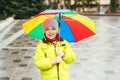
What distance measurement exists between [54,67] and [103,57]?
5.66 meters

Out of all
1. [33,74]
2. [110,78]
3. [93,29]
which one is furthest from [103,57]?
[93,29]

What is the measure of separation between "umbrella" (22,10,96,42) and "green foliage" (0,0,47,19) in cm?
1633

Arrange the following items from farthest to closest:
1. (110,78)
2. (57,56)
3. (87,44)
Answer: (87,44) < (110,78) < (57,56)

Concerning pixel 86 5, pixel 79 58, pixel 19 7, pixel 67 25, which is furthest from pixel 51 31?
pixel 86 5

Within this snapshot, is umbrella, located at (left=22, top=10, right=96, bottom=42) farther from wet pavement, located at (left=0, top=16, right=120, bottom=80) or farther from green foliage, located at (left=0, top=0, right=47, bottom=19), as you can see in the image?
green foliage, located at (left=0, top=0, right=47, bottom=19)

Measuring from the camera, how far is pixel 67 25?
3670mm

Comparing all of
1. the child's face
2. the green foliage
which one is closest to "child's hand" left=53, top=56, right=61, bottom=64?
the child's face

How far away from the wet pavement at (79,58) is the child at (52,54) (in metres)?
3.49

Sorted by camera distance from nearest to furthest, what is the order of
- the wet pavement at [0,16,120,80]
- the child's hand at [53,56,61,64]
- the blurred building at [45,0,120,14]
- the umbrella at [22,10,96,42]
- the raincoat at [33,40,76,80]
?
1. the child's hand at [53,56,61,64]
2. the raincoat at [33,40,76,80]
3. the umbrella at [22,10,96,42]
4. the wet pavement at [0,16,120,80]
5. the blurred building at [45,0,120,14]

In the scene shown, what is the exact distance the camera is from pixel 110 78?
6.84 m

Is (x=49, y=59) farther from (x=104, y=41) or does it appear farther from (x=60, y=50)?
(x=104, y=41)

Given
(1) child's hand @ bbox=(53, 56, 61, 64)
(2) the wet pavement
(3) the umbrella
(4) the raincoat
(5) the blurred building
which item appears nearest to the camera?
(1) child's hand @ bbox=(53, 56, 61, 64)

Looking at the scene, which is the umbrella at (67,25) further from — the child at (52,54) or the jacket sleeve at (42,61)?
the jacket sleeve at (42,61)

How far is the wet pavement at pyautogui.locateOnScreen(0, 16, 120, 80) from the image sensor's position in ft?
23.2
